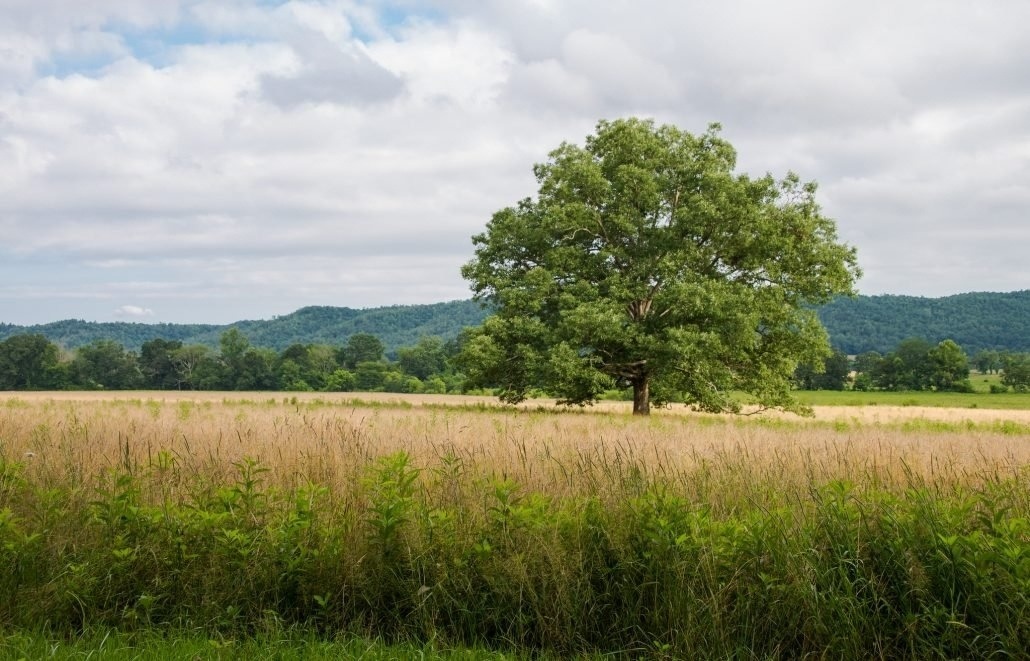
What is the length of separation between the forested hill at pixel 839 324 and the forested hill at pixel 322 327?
0.20 meters

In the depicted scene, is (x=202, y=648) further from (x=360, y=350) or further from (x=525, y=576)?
(x=360, y=350)

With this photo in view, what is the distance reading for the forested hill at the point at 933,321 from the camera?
355 feet

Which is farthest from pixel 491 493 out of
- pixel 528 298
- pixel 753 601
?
pixel 528 298

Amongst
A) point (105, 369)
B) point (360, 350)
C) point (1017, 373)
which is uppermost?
point (360, 350)

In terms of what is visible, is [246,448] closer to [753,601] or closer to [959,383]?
[753,601]

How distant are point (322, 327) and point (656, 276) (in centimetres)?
13828

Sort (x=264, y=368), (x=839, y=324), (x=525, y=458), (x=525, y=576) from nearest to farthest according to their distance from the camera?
(x=525, y=576), (x=525, y=458), (x=264, y=368), (x=839, y=324)

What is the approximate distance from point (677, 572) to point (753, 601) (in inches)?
20.9

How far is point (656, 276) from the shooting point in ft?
93.0

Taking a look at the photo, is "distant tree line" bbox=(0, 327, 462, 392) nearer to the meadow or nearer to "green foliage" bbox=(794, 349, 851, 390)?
"green foliage" bbox=(794, 349, 851, 390)

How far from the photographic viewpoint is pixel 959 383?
9219cm

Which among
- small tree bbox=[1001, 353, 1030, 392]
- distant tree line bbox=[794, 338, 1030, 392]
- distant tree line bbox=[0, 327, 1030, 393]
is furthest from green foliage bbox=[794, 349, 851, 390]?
small tree bbox=[1001, 353, 1030, 392]

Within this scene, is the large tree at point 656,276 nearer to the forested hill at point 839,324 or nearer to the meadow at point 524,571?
the meadow at point 524,571

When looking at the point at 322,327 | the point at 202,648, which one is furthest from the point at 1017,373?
the point at 322,327
